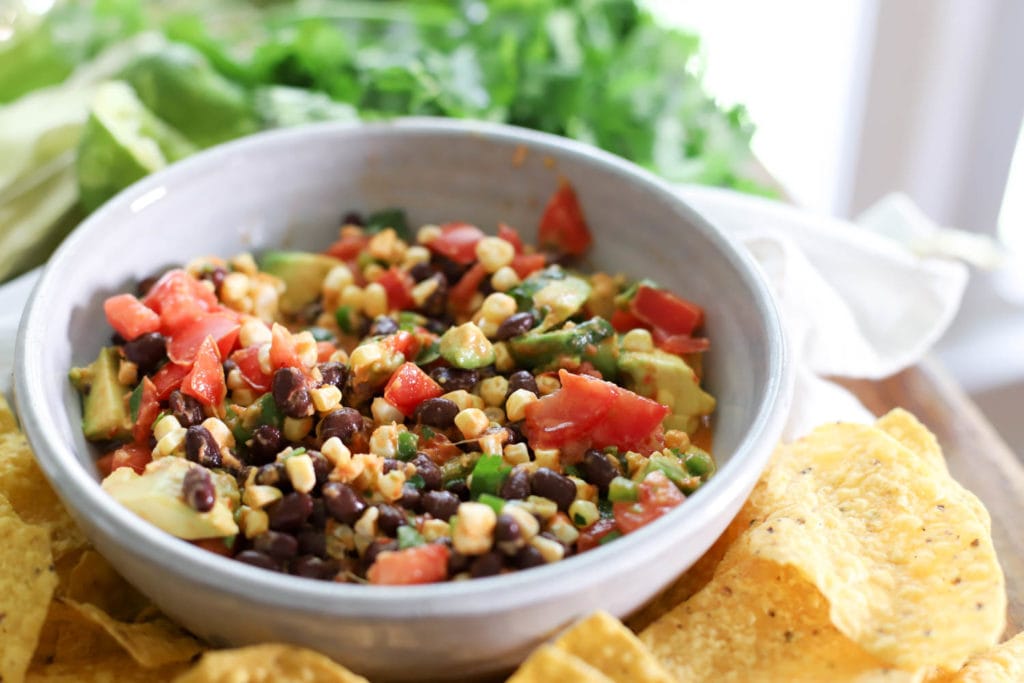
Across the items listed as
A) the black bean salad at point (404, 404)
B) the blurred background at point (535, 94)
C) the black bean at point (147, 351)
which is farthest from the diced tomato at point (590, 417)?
the blurred background at point (535, 94)

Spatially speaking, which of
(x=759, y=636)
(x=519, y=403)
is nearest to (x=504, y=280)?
(x=519, y=403)

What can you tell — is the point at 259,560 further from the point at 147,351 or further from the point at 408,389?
the point at 147,351

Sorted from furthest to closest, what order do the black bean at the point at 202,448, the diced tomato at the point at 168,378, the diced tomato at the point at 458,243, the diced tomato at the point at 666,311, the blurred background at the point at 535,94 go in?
the blurred background at the point at 535,94 < the diced tomato at the point at 458,243 < the diced tomato at the point at 666,311 < the diced tomato at the point at 168,378 < the black bean at the point at 202,448

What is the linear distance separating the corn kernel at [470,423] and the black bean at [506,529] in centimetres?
31

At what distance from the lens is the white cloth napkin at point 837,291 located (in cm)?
274

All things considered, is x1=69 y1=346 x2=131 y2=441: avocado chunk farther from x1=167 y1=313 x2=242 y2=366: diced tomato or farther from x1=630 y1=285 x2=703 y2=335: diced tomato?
x1=630 y1=285 x2=703 y2=335: diced tomato

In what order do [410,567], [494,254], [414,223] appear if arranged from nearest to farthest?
1. [410,567]
2. [494,254]
3. [414,223]

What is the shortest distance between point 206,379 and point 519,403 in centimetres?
67

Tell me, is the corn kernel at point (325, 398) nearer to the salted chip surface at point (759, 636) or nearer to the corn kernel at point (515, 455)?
the corn kernel at point (515, 455)

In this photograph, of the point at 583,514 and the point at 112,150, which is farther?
the point at 112,150

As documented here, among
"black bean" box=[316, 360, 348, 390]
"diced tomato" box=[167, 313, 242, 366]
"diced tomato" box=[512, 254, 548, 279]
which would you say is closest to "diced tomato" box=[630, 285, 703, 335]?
"diced tomato" box=[512, 254, 548, 279]

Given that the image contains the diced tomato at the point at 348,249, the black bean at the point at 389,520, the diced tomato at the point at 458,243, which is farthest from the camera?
the diced tomato at the point at 348,249

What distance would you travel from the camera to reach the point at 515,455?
2.10 meters

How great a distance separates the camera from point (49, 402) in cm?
208
